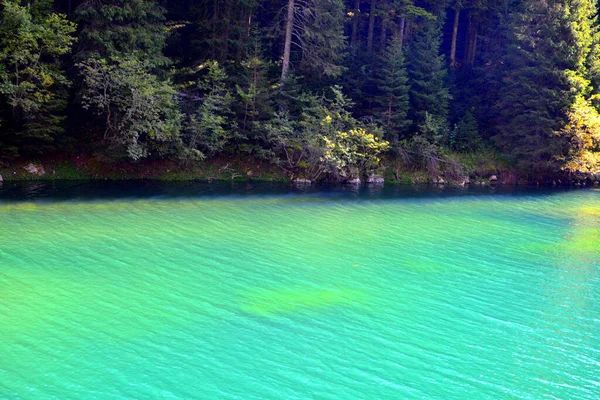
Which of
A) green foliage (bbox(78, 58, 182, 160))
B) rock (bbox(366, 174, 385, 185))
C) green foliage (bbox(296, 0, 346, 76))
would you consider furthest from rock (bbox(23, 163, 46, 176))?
rock (bbox(366, 174, 385, 185))

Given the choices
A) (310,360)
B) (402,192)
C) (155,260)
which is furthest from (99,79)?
(310,360)

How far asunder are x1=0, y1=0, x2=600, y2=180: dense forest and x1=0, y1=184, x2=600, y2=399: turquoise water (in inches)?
189

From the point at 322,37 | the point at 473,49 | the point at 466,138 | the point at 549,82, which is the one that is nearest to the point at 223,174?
the point at 322,37

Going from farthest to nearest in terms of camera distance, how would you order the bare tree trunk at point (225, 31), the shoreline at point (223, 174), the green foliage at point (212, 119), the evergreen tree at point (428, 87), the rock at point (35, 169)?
the evergreen tree at point (428, 87)
the bare tree trunk at point (225, 31)
the green foliage at point (212, 119)
the shoreline at point (223, 174)
the rock at point (35, 169)

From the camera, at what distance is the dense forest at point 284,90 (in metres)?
22.0

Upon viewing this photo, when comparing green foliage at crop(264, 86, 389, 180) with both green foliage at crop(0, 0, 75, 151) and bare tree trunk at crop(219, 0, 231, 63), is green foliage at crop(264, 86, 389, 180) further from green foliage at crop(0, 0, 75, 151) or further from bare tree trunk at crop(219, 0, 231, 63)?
green foliage at crop(0, 0, 75, 151)

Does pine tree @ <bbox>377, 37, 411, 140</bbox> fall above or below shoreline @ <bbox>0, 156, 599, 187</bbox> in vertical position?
above

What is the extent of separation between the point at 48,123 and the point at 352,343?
17.6 metres

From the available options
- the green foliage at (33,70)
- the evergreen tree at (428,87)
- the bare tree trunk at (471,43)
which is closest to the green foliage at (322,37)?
the evergreen tree at (428,87)

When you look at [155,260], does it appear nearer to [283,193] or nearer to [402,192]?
[283,193]

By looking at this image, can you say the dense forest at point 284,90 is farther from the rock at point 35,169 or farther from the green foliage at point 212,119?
the rock at point 35,169

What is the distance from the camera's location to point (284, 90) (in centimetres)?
2770

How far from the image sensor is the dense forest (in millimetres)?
22016

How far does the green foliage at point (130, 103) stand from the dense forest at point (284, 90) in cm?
8
